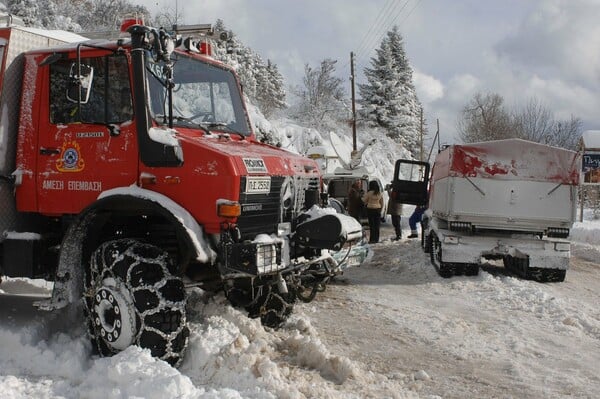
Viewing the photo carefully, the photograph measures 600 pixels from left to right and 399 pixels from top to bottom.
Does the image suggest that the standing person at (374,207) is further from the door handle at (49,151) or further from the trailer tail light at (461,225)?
the door handle at (49,151)

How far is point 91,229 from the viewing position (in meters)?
4.71

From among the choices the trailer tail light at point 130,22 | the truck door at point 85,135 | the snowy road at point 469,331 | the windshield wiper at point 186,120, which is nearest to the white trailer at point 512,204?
the snowy road at point 469,331

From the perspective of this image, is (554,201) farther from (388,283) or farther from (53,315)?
(53,315)

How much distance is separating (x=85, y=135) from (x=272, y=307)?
2495 mm

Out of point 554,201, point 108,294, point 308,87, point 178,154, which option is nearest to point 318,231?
point 178,154

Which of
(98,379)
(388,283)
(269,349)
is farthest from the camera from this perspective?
(388,283)

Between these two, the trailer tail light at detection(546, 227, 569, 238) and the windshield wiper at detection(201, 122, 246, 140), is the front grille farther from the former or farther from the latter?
the trailer tail light at detection(546, 227, 569, 238)

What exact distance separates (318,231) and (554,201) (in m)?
5.57

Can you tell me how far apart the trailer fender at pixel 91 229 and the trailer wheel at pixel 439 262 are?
18.0ft

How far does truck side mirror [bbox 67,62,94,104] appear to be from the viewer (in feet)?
14.1

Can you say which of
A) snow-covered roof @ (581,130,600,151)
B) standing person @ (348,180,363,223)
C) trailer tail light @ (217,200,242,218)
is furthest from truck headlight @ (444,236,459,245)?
snow-covered roof @ (581,130,600,151)

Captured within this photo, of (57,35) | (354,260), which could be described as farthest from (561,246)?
→ (57,35)

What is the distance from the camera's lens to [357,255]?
5.53 m

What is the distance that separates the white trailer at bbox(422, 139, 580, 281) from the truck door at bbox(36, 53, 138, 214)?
5700 millimetres
